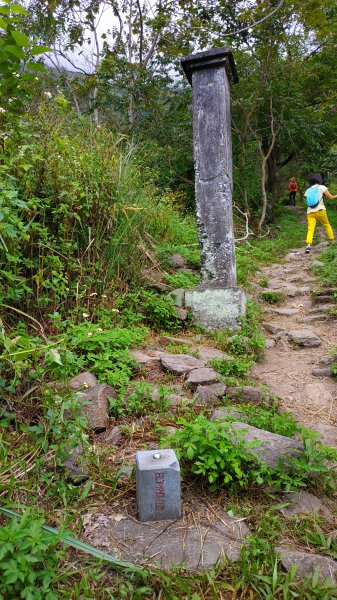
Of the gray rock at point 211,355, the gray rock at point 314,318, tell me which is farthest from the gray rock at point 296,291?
the gray rock at point 211,355

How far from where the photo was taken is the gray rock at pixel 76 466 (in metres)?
1.92

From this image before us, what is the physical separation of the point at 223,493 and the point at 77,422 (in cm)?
76

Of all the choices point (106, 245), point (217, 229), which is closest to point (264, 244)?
point (217, 229)

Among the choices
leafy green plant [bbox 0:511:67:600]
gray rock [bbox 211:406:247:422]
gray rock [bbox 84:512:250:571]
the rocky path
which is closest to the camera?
leafy green plant [bbox 0:511:67:600]

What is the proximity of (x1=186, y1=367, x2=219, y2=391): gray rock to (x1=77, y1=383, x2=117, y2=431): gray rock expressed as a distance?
60 cm

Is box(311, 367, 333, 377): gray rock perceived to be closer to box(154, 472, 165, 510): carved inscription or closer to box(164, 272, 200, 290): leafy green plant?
box(164, 272, 200, 290): leafy green plant

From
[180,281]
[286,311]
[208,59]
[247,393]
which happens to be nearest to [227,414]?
[247,393]

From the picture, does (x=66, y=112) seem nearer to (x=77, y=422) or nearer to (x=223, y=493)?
(x=77, y=422)

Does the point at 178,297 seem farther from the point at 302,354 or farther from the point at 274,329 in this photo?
the point at 302,354

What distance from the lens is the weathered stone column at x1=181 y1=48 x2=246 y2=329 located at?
4121mm

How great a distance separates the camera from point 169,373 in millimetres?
3082

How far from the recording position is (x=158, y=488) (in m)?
1.75

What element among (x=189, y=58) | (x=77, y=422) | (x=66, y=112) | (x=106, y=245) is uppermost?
(x=189, y=58)

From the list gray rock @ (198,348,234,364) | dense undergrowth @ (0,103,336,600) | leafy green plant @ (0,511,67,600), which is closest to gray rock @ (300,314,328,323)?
dense undergrowth @ (0,103,336,600)
